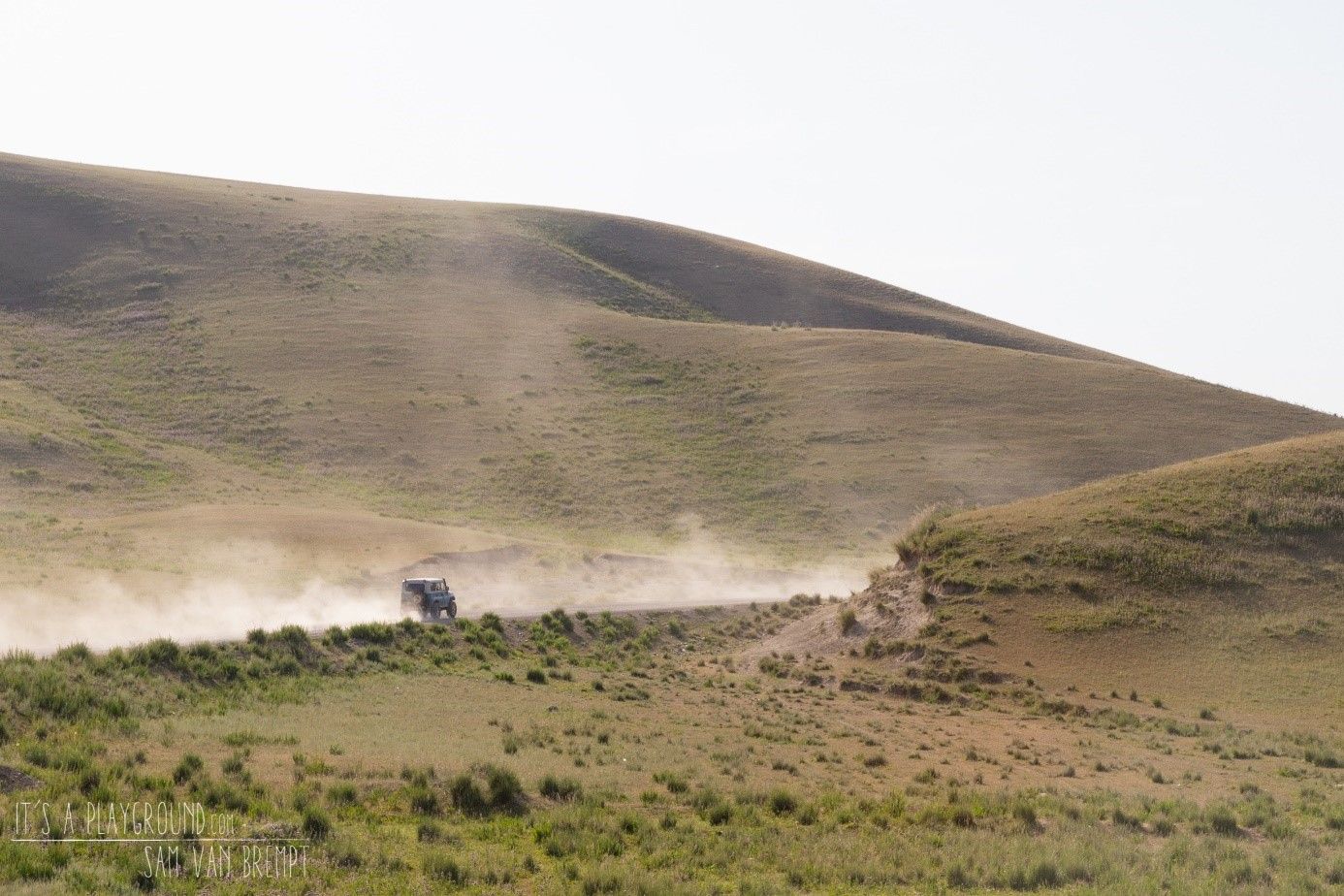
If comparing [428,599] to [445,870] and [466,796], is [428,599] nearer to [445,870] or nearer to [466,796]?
[466,796]

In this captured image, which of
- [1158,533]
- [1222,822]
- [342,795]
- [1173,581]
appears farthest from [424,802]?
[1158,533]

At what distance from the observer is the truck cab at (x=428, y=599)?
37.6 metres

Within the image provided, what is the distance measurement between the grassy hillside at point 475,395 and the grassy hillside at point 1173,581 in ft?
82.0

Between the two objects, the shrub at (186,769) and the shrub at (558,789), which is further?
the shrub at (558,789)

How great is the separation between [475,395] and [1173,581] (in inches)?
2189

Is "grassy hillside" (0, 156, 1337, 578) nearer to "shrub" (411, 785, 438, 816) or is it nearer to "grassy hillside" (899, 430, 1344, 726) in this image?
"grassy hillside" (899, 430, 1344, 726)

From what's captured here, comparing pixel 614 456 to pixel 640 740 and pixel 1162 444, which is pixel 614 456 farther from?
A: pixel 640 740

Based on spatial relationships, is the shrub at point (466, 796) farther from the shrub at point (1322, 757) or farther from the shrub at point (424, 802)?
the shrub at point (1322, 757)

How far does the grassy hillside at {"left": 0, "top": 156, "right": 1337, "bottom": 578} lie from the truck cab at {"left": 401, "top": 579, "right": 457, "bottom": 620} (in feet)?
59.9

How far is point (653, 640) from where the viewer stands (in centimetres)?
3922

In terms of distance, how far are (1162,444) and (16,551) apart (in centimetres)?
6341

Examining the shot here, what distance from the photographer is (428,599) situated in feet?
124

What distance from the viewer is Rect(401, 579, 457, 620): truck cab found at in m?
37.6

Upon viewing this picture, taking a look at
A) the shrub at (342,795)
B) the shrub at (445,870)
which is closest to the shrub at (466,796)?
the shrub at (342,795)
